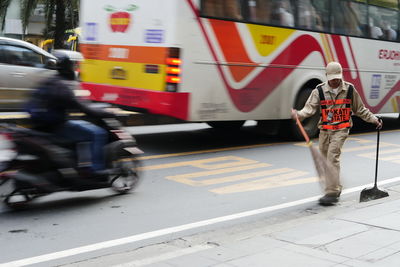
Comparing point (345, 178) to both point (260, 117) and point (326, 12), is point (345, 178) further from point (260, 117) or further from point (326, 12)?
point (326, 12)

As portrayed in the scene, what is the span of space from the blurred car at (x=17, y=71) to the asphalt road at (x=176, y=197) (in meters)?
2.70

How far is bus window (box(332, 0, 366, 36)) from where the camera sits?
12.0 metres

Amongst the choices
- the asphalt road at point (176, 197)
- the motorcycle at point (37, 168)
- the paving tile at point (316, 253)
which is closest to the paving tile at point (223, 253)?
the paving tile at point (316, 253)

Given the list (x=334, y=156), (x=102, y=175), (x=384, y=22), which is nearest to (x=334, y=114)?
(x=334, y=156)

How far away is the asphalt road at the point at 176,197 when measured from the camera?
514 cm

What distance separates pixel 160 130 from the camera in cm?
1267

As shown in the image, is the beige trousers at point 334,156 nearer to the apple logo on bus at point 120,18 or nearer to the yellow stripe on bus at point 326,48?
the apple logo on bus at point 120,18

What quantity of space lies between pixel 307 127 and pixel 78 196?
6337mm

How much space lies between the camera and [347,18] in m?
12.2

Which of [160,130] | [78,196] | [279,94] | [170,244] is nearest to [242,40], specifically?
[279,94]

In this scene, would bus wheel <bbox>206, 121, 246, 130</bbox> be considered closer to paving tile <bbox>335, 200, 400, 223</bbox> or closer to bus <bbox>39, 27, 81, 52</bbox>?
paving tile <bbox>335, 200, 400, 223</bbox>

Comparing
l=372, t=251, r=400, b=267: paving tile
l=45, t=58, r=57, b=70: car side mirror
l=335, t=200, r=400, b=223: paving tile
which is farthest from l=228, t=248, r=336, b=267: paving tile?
l=45, t=58, r=57, b=70: car side mirror

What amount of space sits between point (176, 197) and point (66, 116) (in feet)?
5.37

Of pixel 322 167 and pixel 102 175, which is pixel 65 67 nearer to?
pixel 102 175
